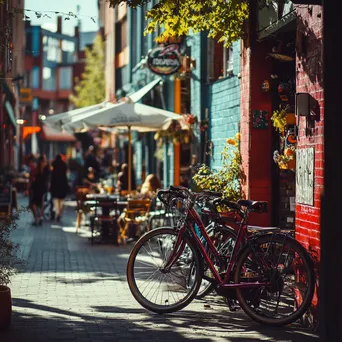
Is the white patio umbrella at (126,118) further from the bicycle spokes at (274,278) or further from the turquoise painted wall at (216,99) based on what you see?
the bicycle spokes at (274,278)

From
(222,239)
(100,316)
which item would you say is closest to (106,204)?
(222,239)

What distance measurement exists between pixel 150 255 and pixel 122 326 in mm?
1037

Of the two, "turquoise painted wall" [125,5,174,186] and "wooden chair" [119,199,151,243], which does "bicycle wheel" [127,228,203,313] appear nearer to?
"wooden chair" [119,199,151,243]

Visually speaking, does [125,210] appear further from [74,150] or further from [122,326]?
[74,150]

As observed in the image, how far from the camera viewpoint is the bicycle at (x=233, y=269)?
856 cm

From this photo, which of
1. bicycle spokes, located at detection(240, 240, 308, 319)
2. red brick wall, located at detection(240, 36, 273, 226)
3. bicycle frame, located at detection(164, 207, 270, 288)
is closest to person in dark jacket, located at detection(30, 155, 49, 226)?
red brick wall, located at detection(240, 36, 273, 226)

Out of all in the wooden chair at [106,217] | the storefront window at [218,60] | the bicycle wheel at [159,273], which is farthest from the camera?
the wooden chair at [106,217]

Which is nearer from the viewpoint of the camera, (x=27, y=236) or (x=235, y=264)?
(x=235, y=264)

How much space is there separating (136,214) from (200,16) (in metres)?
7.62

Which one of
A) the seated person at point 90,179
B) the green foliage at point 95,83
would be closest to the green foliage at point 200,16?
the seated person at point 90,179

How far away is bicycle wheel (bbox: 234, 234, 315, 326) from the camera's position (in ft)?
27.9

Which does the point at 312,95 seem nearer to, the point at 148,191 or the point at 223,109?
the point at 223,109

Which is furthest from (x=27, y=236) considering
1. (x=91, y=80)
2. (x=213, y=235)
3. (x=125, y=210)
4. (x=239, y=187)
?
(x=91, y=80)

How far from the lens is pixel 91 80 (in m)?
54.9
